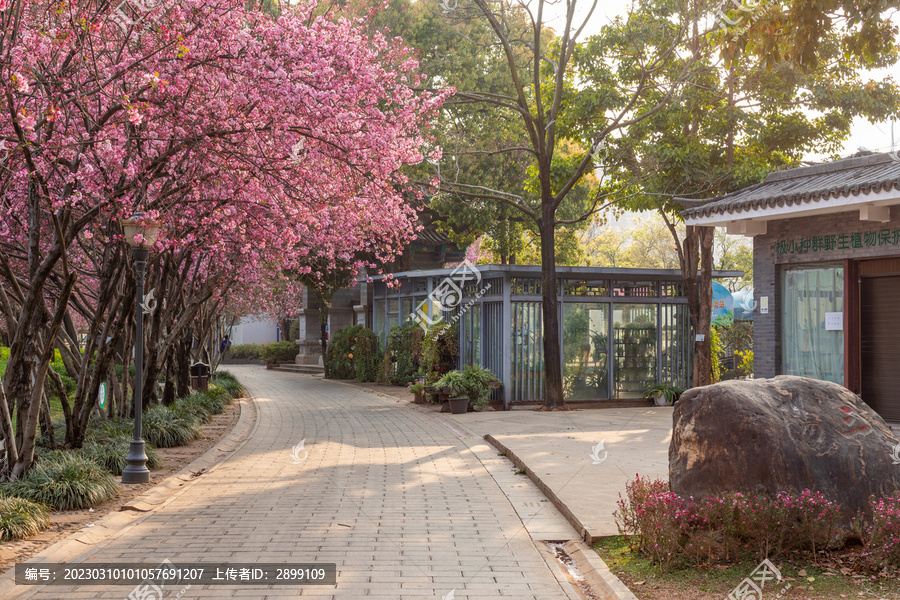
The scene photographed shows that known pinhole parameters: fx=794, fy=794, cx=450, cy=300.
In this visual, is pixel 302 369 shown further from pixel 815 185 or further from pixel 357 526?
pixel 357 526

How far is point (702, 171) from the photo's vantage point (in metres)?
19.1

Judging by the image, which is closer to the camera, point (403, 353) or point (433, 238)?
point (403, 353)

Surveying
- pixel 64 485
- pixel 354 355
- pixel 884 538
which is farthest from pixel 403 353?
pixel 884 538

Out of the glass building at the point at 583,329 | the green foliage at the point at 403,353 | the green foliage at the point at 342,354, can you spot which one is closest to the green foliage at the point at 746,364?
the glass building at the point at 583,329

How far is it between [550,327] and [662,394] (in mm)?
4231

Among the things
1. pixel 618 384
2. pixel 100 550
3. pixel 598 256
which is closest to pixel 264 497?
pixel 100 550

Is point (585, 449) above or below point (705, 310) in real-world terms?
below

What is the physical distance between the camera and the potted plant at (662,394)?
2095 centimetres

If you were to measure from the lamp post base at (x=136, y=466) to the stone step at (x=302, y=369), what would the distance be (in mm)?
30828

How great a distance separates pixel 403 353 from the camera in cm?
2756

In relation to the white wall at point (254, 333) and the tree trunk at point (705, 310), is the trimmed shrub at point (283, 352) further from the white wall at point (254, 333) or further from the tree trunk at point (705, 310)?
the tree trunk at point (705, 310)

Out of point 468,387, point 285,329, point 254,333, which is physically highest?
point 285,329

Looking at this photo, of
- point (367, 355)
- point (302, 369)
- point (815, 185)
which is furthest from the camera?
point (302, 369)

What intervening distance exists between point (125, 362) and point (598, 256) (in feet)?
208
